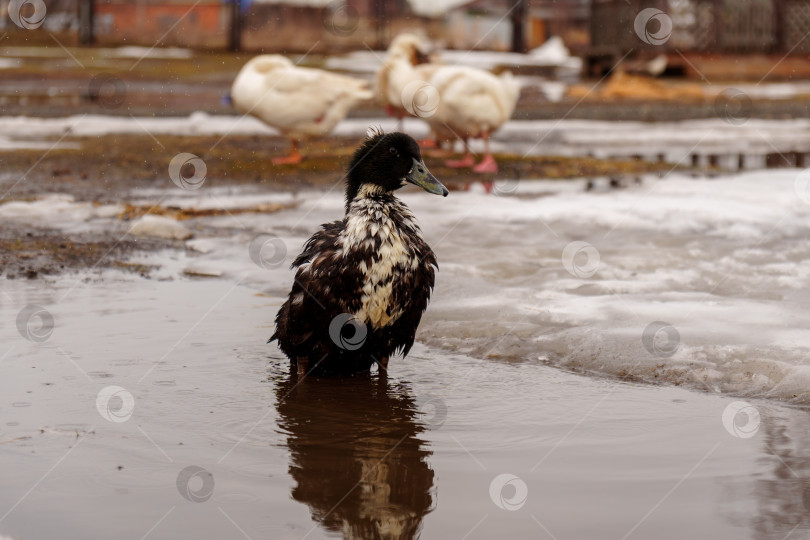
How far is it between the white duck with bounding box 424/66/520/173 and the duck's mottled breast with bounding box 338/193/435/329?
6728mm

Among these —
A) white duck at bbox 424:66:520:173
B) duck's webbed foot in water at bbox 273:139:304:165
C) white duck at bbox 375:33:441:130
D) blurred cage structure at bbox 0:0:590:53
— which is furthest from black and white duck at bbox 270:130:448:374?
blurred cage structure at bbox 0:0:590:53

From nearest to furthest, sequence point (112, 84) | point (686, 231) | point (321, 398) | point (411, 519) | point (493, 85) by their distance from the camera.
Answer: point (411, 519) < point (321, 398) < point (686, 231) < point (493, 85) < point (112, 84)

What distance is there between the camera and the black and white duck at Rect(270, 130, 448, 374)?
16.6 feet

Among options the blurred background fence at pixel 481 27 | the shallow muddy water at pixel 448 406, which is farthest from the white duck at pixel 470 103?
the blurred background fence at pixel 481 27

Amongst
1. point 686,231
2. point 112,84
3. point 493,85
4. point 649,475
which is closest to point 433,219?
point 686,231

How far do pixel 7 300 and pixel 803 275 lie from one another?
484cm

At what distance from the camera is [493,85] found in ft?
39.4

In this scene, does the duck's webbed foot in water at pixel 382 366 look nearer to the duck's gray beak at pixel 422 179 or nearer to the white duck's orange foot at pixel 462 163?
the duck's gray beak at pixel 422 179

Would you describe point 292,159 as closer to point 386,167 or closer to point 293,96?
point 293,96

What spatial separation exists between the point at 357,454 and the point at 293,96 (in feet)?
26.9

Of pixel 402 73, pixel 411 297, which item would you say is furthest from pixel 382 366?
pixel 402 73

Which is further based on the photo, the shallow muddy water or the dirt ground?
the dirt ground

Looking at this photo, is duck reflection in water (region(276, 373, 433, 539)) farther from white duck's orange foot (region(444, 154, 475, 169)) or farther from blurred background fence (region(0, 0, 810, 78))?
blurred background fence (region(0, 0, 810, 78))

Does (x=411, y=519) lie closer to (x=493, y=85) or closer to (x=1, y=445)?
(x=1, y=445)
